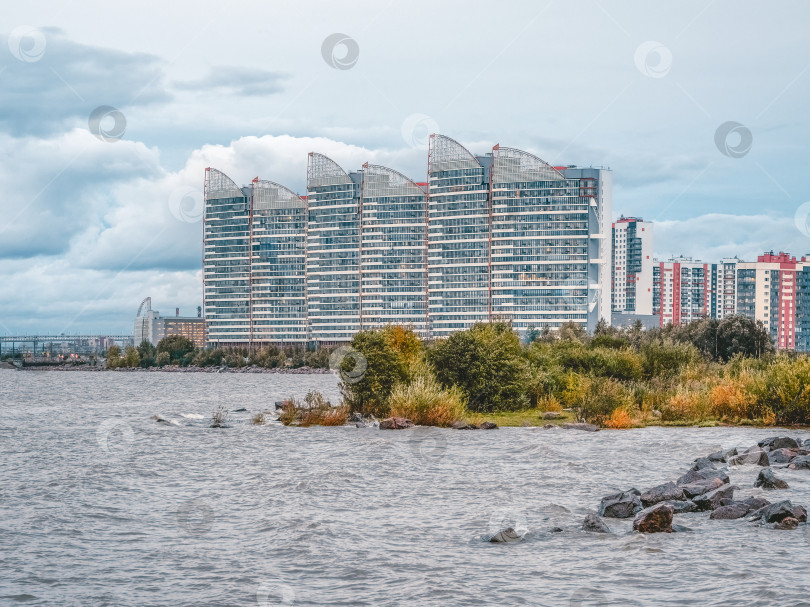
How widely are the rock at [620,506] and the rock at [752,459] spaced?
9.11m

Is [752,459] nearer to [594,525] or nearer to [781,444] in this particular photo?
[781,444]

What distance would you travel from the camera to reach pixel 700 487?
72.4 ft

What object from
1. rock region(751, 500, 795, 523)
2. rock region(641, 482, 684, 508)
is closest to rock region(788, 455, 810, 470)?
rock region(641, 482, 684, 508)

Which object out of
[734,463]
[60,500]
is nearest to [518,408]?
[734,463]

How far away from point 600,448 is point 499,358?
47.3 ft

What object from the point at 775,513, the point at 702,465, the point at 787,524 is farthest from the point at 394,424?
the point at 787,524

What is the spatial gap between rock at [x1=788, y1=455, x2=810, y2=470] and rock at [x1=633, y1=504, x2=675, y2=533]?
10794 mm

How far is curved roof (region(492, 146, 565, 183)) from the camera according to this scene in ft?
599

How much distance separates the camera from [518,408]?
160ft

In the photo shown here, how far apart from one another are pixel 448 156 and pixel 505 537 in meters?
177

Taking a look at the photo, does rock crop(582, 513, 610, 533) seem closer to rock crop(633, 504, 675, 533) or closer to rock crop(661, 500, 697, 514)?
rock crop(633, 504, 675, 533)

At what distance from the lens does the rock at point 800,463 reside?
89.5 ft

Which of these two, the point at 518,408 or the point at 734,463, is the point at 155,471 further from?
the point at 518,408

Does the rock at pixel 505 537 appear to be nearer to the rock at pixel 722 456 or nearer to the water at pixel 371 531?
the water at pixel 371 531
